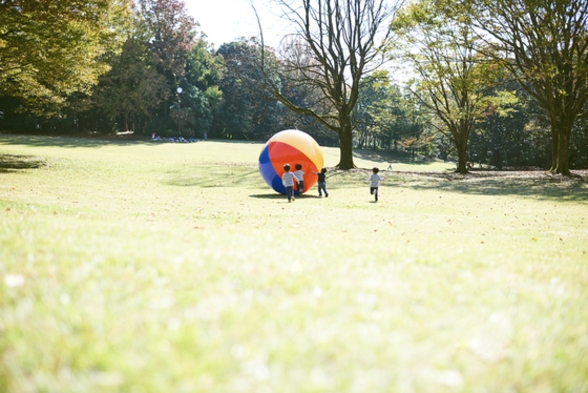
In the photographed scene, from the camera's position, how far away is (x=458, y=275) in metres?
4.82

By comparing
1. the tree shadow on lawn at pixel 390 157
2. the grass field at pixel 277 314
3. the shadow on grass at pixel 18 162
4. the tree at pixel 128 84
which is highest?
the tree at pixel 128 84

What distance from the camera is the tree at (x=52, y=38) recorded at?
20922mm

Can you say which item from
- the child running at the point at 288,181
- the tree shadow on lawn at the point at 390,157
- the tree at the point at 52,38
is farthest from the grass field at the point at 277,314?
the tree shadow on lawn at the point at 390,157

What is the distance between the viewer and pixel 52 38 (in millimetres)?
22672

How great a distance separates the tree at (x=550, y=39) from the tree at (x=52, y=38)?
806 inches

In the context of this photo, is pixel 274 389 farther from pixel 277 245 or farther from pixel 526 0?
pixel 526 0

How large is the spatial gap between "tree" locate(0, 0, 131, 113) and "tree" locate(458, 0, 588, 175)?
20.5 m

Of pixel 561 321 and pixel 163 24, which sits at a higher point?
pixel 163 24

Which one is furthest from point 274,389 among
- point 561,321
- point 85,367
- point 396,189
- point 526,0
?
point 526,0

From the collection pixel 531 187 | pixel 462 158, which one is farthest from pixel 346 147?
Answer: pixel 531 187

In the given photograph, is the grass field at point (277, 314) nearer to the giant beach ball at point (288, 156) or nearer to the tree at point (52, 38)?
the giant beach ball at point (288, 156)

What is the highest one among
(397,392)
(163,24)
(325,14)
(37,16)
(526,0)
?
(163,24)

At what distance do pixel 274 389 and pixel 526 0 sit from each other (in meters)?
26.2

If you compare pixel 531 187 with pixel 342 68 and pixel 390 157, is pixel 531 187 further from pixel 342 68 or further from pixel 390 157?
pixel 390 157
